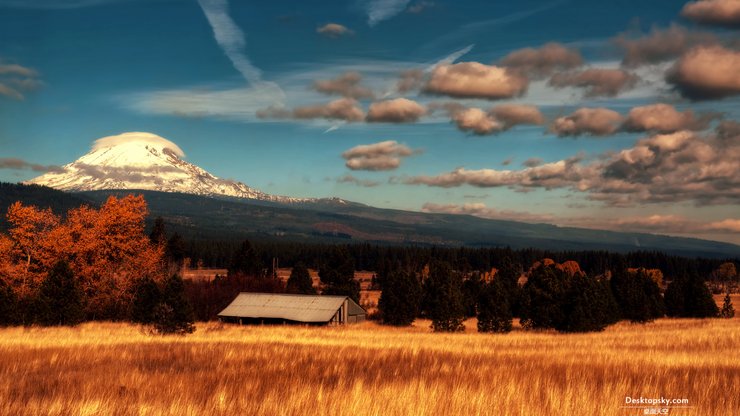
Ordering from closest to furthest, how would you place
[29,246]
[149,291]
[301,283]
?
[149,291], [29,246], [301,283]

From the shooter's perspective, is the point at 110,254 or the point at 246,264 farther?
the point at 246,264

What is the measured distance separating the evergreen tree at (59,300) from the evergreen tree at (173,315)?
765cm

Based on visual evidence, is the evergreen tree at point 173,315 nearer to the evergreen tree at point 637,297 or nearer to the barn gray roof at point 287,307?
the barn gray roof at point 287,307

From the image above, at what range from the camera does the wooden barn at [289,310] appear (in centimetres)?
6247

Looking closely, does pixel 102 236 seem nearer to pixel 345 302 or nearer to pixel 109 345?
pixel 345 302

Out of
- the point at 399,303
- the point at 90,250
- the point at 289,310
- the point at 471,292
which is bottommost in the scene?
the point at 289,310

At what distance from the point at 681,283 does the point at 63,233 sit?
234ft

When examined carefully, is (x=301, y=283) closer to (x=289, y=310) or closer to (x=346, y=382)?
(x=289, y=310)

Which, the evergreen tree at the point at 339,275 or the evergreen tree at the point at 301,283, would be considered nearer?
the evergreen tree at the point at 301,283

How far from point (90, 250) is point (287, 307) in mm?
21411

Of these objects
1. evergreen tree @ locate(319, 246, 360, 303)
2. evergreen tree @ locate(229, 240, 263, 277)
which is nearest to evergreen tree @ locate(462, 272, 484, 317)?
evergreen tree @ locate(319, 246, 360, 303)

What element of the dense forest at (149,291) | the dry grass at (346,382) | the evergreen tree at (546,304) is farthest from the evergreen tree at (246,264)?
the dry grass at (346,382)

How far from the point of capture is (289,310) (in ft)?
210

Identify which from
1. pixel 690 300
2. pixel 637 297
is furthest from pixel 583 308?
pixel 690 300
